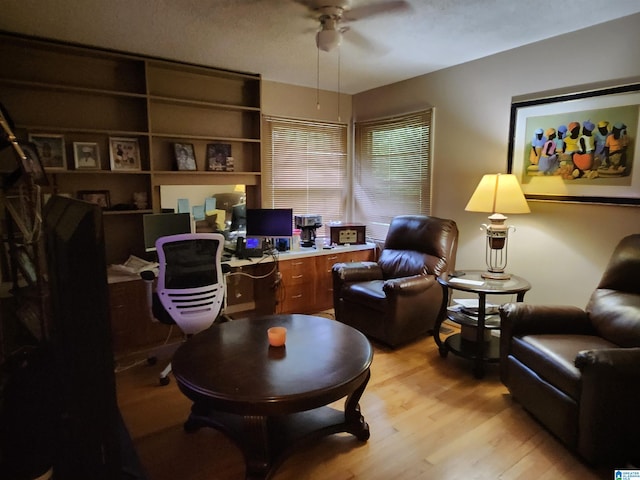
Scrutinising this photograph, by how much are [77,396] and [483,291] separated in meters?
2.49

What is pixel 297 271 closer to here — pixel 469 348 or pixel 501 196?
pixel 469 348

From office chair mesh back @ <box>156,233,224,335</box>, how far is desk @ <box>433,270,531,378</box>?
1.72 m

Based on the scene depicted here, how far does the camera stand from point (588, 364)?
1.85 m

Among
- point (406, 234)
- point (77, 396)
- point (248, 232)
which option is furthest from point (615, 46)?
point (77, 396)

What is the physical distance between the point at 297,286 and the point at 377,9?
2.51 meters

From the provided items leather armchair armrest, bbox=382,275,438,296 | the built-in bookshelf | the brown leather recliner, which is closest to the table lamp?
leather armchair armrest, bbox=382,275,438,296

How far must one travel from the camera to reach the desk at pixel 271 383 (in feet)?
5.61

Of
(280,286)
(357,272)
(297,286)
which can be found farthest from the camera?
(297,286)

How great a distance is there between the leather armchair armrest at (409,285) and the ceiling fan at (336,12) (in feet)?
5.89

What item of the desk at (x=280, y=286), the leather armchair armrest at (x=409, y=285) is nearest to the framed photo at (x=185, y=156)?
the desk at (x=280, y=286)

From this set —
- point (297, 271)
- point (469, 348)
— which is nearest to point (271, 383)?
point (469, 348)

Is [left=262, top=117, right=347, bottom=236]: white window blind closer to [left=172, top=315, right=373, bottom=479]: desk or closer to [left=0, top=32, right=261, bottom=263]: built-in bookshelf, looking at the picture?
[left=0, top=32, right=261, bottom=263]: built-in bookshelf

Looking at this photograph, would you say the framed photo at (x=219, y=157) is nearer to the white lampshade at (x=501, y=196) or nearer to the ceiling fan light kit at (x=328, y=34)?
the ceiling fan light kit at (x=328, y=34)

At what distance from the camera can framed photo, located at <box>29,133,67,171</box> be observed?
10.1ft
